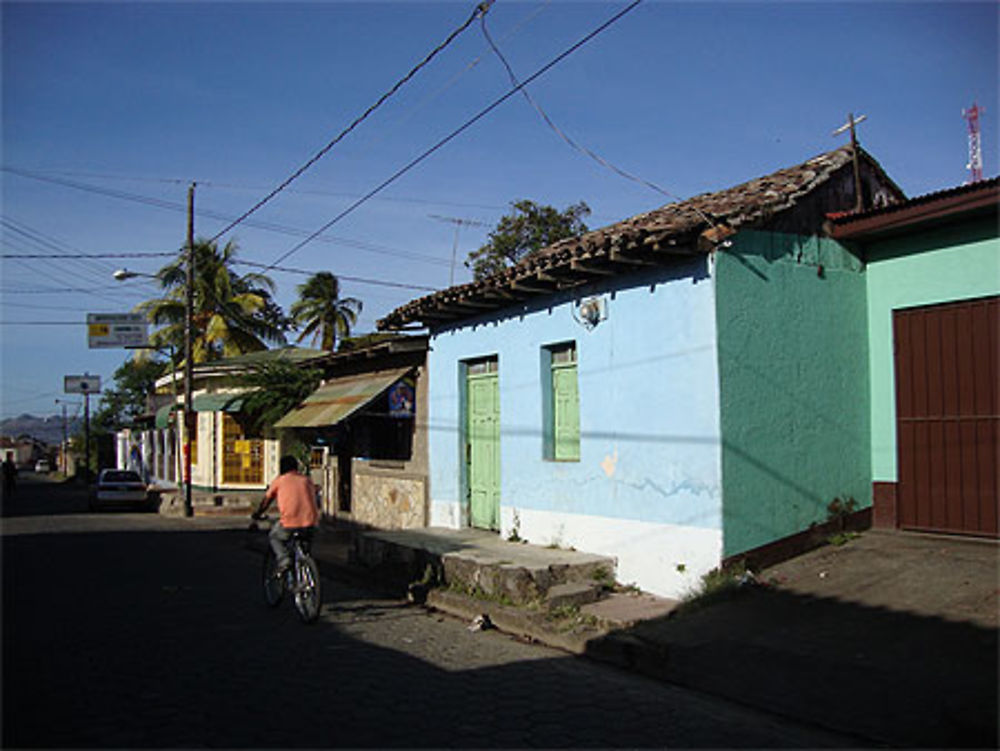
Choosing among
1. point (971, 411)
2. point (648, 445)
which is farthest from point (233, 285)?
point (971, 411)

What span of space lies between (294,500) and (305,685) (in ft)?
9.51

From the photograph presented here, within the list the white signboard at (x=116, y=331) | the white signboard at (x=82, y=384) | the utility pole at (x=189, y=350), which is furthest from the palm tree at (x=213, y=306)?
the white signboard at (x=82, y=384)

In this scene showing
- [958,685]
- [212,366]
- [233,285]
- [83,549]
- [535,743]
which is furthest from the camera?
[233,285]

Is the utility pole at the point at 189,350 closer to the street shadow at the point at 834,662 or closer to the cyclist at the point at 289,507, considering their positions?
the cyclist at the point at 289,507

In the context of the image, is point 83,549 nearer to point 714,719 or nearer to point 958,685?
point 714,719

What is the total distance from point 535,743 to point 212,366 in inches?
907

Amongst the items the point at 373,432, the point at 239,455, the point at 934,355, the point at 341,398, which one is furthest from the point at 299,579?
the point at 239,455

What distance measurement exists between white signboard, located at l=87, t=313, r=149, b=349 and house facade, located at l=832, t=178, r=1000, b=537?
27.0 metres

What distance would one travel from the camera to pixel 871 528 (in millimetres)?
9117

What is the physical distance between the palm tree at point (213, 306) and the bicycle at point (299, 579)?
72.0ft

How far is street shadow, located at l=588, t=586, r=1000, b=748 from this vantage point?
503 cm

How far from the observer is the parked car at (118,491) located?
2505cm

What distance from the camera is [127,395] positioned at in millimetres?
66625

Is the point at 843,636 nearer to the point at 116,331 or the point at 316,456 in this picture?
the point at 316,456
